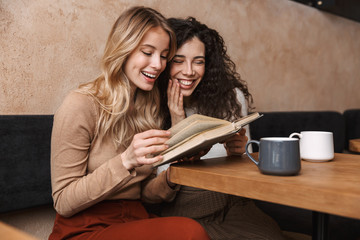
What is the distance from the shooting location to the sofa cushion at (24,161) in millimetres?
1195

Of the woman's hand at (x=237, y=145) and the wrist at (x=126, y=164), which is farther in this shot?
the woman's hand at (x=237, y=145)

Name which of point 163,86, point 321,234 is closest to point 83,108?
point 163,86

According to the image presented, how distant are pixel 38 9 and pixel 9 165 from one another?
0.70m

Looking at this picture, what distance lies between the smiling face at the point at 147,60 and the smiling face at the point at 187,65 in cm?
26

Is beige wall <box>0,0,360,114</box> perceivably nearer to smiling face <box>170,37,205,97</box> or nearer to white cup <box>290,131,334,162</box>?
smiling face <box>170,37,205,97</box>

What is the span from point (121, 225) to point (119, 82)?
0.51 m

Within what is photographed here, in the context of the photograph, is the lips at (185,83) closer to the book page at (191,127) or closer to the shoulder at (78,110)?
the shoulder at (78,110)

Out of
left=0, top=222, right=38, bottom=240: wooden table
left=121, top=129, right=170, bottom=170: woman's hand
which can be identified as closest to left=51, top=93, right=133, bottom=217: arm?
left=121, top=129, right=170, bottom=170: woman's hand

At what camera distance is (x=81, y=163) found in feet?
3.39

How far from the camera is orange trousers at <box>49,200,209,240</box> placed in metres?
0.87

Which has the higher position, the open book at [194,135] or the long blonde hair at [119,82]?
the long blonde hair at [119,82]

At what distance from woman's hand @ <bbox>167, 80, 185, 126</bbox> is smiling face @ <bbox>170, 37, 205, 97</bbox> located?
35 mm

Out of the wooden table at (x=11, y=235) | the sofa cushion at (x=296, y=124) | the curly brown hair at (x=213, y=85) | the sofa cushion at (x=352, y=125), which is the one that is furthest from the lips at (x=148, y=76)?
the sofa cushion at (x=352, y=125)

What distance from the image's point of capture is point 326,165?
0.94 metres
